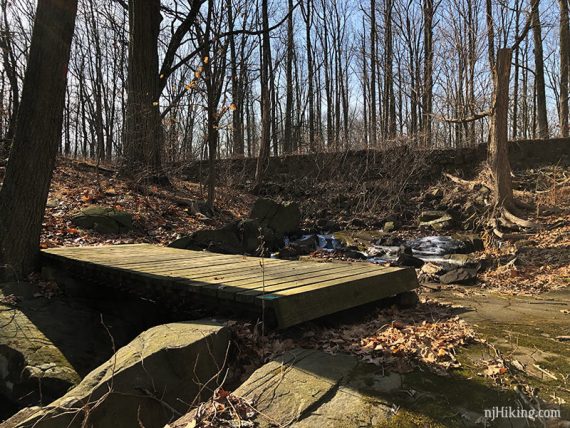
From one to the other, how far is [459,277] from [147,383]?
6.13m

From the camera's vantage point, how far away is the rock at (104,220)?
9695 mm

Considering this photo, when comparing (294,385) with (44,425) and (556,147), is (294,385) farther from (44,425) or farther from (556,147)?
(556,147)

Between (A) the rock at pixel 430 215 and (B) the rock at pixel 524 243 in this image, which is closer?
(B) the rock at pixel 524 243

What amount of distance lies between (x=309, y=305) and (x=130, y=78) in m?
12.4

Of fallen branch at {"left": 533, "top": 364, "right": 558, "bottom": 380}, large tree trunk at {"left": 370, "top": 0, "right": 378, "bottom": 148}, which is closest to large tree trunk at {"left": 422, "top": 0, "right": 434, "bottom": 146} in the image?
large tree trunk at {"left": 370, "top": 0, "right": 378, "bottom": 148}

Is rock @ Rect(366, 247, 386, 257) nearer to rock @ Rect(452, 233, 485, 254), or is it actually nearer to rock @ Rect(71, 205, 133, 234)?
rock @ Rect(452, 233, 485, 254)

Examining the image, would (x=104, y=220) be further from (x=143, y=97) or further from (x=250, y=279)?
(x=250, y=279)

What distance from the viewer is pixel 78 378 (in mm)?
4398

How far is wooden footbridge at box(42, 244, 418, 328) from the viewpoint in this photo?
402 centimetres

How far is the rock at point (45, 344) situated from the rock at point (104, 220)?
3872 mm

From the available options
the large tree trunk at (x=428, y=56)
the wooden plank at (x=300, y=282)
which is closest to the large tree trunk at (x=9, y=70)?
the wooden plank at (x=300, y=282)

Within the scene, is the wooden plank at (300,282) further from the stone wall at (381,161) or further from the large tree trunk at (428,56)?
the large tree trunk at (428,56)

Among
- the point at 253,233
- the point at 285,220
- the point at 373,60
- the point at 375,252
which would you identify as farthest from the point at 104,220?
the point at 373,60

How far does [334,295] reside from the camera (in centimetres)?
431
